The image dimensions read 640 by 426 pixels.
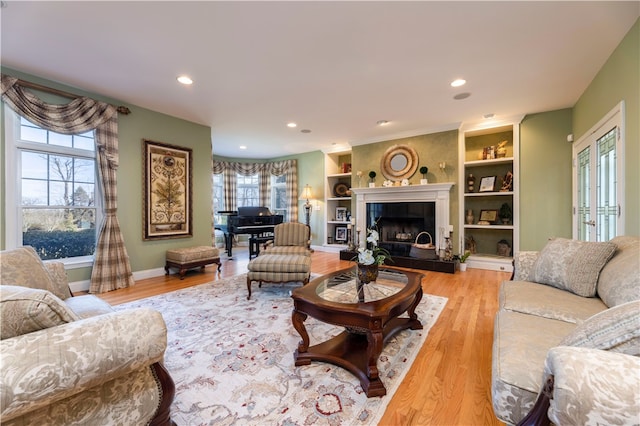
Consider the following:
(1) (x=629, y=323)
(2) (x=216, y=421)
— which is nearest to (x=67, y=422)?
(2) (x=216, y=421)

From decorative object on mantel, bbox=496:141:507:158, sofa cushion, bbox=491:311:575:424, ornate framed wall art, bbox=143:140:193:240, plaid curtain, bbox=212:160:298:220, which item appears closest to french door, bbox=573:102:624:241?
decorative object on mantel, bbox=496:141:507:158

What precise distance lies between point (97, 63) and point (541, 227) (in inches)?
248

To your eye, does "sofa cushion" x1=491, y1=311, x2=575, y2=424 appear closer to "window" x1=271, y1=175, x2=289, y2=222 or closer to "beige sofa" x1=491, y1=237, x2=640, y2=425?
"beige sofa" x1=491, y1=237, x2=640, y2=425

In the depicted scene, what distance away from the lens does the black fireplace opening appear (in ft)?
16.4

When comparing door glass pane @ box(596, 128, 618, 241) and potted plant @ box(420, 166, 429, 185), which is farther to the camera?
potted plant @ box(420, 166, 429, 185)

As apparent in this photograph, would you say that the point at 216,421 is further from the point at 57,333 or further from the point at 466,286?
the point at 466,286

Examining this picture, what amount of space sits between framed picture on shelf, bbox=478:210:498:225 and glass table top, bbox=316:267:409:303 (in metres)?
3.23

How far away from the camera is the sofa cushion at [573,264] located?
1760mm

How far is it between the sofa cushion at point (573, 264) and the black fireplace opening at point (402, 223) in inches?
111

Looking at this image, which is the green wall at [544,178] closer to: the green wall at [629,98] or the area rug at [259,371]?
the green wall at [629,98]

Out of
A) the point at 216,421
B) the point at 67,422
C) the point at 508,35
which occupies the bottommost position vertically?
the point at 216,421

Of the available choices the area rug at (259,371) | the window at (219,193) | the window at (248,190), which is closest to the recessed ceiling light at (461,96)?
the area rug at (259,371)

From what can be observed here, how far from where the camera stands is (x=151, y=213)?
13.4ft

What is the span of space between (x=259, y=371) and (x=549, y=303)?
190 cm
